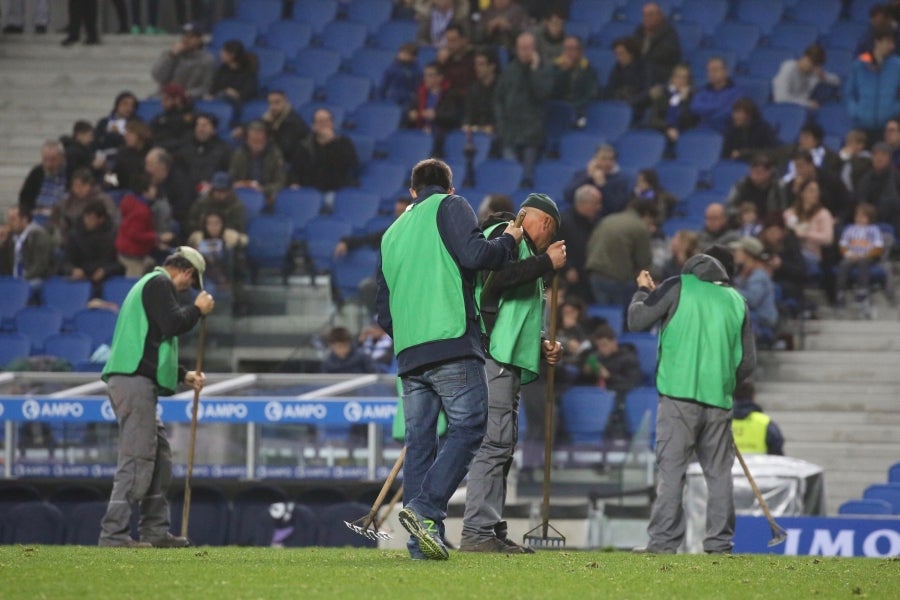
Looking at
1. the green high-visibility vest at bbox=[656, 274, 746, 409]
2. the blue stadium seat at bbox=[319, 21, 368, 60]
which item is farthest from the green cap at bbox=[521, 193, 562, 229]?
the blue stadium seat at bbox=[319, 21, 368, 60]

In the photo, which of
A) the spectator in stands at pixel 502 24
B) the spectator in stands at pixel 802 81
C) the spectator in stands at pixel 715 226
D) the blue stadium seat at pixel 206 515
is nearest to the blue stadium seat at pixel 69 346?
the blue stadium seat at pixel 206 515

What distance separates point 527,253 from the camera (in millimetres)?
10055

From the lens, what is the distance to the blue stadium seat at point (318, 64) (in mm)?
24109

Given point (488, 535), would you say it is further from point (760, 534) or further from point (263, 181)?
point (263, 181)

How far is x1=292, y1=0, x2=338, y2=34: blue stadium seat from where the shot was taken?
82.2ft

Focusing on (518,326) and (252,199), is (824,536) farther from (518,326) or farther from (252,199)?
(252,199)

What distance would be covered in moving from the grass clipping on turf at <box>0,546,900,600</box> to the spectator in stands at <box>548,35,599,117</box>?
12.8 m

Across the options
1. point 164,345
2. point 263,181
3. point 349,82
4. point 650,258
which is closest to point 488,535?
point 164,345

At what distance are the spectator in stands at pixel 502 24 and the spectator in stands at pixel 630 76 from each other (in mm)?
1420

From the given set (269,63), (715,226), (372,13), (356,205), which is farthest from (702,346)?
(372,13)

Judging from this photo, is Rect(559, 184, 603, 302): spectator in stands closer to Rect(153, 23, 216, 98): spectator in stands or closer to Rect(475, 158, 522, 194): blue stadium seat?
Rect(475, 158, 522, 194): blue stadium seat

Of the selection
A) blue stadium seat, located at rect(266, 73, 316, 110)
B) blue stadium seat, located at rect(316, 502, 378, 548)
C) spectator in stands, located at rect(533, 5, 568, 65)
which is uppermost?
spectator in stands, located at rect(533, 5, 568, 65)

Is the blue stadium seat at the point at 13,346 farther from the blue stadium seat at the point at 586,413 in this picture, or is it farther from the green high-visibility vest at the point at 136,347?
the green high-visibility vest at the point at 136,347

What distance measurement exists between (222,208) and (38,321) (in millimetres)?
2437
